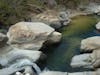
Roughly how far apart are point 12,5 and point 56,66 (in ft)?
14.6

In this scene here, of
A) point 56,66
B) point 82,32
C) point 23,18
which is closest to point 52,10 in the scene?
point 23,18

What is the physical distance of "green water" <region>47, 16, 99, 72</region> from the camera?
8.34 meters

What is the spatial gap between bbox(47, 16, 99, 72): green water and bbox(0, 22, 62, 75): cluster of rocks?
34cm

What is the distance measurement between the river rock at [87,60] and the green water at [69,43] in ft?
0.66

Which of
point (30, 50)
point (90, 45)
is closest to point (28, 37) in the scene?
point (30, 50)

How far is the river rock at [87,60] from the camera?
7727 mm

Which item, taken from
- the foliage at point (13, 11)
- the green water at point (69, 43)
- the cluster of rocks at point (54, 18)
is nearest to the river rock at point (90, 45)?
the green water at point (69, 43)

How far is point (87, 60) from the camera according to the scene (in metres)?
7.98

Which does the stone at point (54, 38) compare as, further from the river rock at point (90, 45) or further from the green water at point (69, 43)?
the river rock at point (90, 45)

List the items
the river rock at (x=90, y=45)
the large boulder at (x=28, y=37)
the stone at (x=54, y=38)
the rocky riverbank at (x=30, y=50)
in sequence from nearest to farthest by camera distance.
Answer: the rocky riverbank at (x=30, y=50)
the river rock at (x=90, y=45)
the large boulder at (x=28, y=37)
the stone at (x=54, y=38)

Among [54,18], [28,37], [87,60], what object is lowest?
[54,18]

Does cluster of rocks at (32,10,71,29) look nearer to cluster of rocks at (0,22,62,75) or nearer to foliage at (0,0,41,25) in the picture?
foliage at (0,0,41,25)

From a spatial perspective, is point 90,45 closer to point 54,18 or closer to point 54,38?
point 54,38

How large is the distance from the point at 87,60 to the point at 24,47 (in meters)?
2.13
